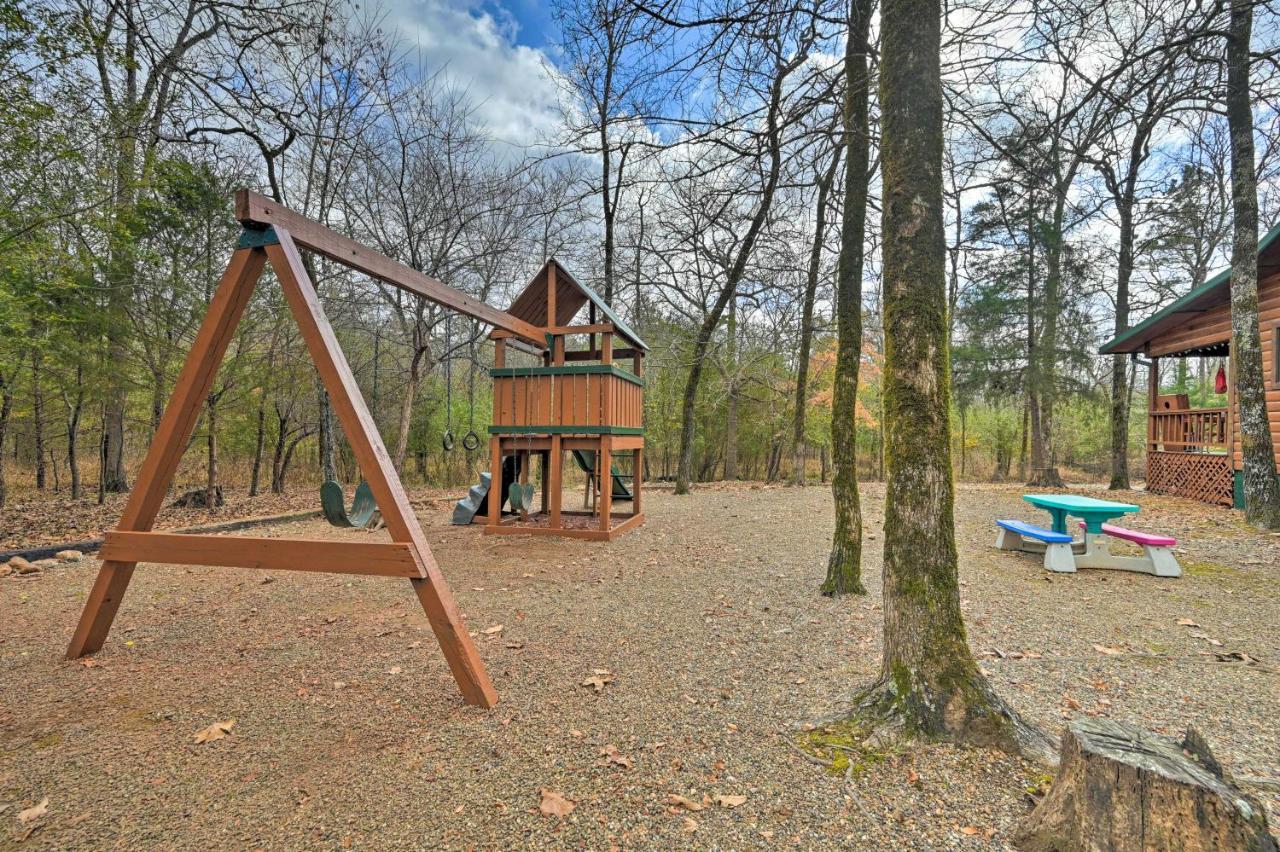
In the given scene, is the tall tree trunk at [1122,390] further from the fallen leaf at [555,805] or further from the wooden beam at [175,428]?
the wooden beam at [175,428]

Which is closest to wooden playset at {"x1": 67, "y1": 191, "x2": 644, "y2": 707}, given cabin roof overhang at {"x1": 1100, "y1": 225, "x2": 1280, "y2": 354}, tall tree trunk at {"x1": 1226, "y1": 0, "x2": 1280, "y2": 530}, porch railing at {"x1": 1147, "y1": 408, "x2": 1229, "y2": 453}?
tall tree trunk at {"x1": 1226, "y1": 0, "x2": 1280, "y2": 530}

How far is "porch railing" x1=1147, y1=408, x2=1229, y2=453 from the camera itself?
990 cm

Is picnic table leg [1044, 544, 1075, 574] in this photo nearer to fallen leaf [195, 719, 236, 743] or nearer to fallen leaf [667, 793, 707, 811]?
fallen leaf [667, 793, 707, 811]

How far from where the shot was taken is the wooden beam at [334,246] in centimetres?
271

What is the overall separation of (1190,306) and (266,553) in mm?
15021

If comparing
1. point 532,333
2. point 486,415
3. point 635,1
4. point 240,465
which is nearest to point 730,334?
point 486,415

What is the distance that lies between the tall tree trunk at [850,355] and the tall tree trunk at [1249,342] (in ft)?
21.0

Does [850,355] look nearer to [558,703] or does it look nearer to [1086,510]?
[1086,510]

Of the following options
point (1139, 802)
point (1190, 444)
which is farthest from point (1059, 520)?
point (1190, 444)

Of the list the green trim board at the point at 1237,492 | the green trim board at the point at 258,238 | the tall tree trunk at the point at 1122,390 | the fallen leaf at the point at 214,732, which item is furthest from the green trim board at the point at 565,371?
the tall tree trunk at the point at 1122,390

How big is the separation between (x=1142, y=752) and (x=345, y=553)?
3.18 meters

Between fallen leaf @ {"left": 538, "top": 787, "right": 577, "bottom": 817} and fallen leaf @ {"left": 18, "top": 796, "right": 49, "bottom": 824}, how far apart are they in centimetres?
175

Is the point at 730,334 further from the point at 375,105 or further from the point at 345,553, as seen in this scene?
the point at 345,553

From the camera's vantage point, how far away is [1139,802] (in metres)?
1.45
